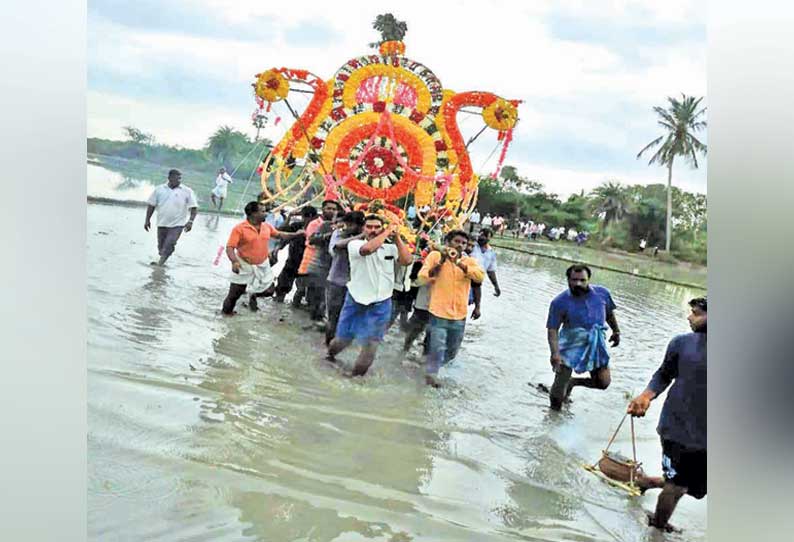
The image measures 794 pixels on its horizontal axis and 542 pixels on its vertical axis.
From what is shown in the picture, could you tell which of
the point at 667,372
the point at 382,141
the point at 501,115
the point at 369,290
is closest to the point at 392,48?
the point at 382,141

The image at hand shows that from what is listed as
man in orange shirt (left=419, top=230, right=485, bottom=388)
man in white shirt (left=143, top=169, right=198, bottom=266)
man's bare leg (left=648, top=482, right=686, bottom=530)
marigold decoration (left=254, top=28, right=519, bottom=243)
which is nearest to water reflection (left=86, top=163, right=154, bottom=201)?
man in white shirt (left=143, top=169, right=198, bottom=266)

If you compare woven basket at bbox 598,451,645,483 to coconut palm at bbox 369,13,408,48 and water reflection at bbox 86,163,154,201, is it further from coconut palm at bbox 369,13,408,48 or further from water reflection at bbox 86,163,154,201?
water reflection at bbox 86,163,154,201

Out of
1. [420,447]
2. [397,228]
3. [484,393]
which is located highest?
[397,228]

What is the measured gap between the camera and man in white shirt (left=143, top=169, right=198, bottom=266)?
10.3 ft

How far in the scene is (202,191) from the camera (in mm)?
3156

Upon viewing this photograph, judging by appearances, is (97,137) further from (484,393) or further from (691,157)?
(691,157)

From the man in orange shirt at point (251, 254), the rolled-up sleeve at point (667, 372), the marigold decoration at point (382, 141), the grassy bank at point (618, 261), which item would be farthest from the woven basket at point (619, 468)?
the man in orange shirt at point (251, 254)

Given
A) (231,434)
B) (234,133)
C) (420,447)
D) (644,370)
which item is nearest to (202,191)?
(234,133)

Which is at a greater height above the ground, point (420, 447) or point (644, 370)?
point (644, 370)

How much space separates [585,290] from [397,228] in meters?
0.87

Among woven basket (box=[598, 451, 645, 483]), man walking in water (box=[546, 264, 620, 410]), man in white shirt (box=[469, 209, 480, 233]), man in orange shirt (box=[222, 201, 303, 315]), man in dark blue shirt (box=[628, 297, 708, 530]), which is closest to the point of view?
man in dark blue shirt (box=[628, 297, 708, 530])

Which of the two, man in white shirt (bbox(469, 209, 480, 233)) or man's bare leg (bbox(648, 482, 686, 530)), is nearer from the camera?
man's bare leg (bbox(648, 482, 686, 530))

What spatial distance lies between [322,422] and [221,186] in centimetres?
115
